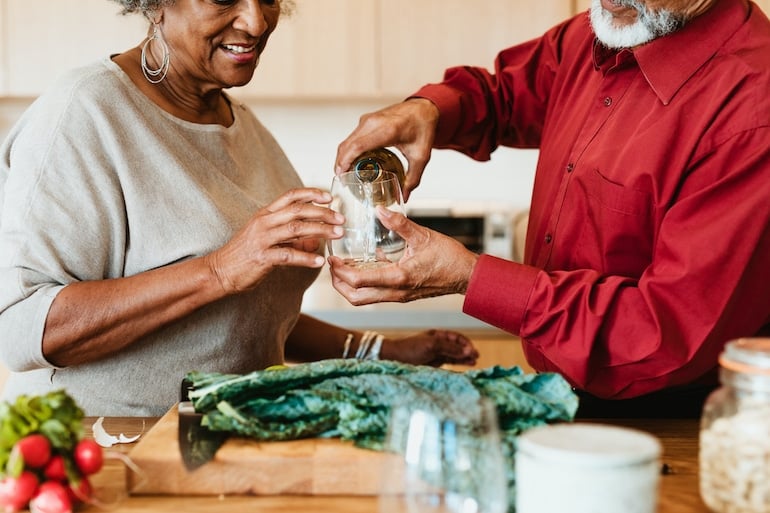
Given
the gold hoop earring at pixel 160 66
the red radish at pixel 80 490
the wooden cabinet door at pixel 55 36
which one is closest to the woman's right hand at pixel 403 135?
the gold hoop earring at pixel 160 66

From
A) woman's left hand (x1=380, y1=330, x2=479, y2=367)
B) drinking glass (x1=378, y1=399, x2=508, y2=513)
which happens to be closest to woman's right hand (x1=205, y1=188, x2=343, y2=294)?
woman's left hand (x1=380, y1=330, x2=479, y2=367)

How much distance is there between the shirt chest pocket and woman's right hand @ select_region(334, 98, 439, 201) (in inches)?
11.9

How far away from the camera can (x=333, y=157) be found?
141 inches

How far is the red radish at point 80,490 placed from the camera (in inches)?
37.6

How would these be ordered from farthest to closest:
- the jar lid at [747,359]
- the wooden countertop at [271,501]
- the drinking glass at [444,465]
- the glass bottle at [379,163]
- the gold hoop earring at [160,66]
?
the gold hoop earring at [160,66], the glass bottle at [379,163], the wooden countertop at [271,501], the jar lid at [747,359], the drinking glass at [444,465]

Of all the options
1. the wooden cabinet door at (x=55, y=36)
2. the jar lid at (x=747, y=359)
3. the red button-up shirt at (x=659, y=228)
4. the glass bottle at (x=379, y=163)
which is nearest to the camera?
the jar lid at (x=747, y=359)

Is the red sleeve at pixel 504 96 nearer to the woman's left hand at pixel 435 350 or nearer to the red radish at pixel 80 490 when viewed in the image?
the woman's left hand at pixel 435 350

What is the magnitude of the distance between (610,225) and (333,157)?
226 centimetres

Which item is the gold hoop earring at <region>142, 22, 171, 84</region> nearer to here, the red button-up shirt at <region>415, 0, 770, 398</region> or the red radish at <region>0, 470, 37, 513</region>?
the red button-up shirt at <region>415, 0, 770, 398</region>

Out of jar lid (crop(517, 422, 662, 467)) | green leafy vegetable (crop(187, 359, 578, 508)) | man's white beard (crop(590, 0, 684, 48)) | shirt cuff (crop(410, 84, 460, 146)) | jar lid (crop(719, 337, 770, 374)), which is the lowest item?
green leafy vegetable (crop(187, 359, 578, 508))

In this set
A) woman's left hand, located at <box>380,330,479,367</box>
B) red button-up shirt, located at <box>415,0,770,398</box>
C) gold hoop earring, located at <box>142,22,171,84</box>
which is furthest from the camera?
woman's left hand, located at <box>380,330,479,367</box>

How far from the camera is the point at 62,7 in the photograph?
3.18m

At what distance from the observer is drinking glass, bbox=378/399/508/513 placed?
761mm

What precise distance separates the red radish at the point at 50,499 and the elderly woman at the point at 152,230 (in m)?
0.44
